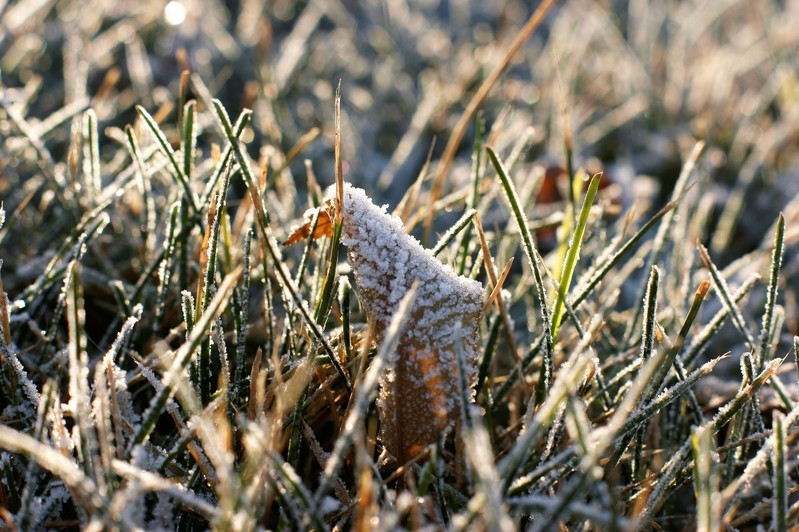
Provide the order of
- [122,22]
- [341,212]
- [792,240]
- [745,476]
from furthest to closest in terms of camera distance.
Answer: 1. [122,22]
2. [792,240]
3. [341,212]
4. [745,476]

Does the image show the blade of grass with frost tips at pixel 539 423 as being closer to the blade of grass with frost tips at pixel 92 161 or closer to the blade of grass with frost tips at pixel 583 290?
the blade of grass with frost tips at pixel 583 290

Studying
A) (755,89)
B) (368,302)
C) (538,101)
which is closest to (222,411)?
(368,302)

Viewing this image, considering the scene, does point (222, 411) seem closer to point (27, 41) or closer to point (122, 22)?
point (27, 41)

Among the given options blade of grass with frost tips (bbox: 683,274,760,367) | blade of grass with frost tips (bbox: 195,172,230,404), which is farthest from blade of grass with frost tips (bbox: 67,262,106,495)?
blade of grass with frost tips (bbox: 683,274,760,367)

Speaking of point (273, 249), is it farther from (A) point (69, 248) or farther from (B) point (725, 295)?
(B) point (725, 295)

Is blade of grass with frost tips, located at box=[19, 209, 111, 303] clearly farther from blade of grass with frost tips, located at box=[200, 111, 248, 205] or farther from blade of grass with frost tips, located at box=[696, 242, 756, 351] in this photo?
blade of grass with frost tips, located at box=[696, 242, 756, 351]

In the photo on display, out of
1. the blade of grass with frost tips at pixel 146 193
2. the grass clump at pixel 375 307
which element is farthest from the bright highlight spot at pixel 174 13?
the blade of grass with frost tips at pixel 146 193
